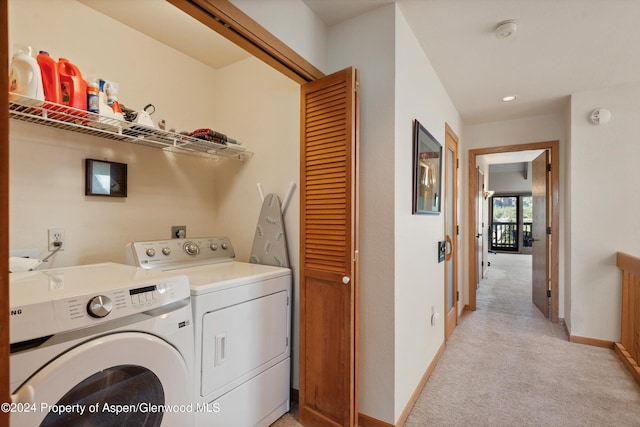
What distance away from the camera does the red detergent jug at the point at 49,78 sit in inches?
57.9

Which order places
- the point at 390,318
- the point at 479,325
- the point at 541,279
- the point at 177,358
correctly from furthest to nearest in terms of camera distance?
the point at 541,279
the point at 479,325
the point at 390,318
the point at 177,358

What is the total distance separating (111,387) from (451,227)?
10.2 ft

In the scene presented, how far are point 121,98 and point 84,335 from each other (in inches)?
65.4

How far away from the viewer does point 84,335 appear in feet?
3.27

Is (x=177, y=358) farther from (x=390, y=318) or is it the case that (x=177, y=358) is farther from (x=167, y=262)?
(x=390, y=318)

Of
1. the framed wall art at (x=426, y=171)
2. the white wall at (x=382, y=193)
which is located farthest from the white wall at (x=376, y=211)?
the framed wall art at (x=426, y=171)

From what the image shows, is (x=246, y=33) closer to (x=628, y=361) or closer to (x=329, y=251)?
(x=329, y=251)

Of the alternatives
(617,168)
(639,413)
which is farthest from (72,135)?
(617,168)

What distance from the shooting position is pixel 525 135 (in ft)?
12.4

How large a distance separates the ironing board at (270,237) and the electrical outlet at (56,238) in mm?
1093

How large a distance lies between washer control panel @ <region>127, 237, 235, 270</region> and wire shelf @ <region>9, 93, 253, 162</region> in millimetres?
655

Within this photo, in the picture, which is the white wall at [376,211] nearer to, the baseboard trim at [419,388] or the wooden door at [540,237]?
the baseboard trim at [419,388]
